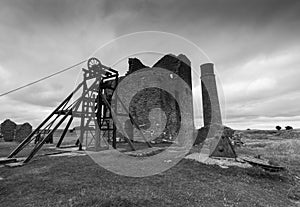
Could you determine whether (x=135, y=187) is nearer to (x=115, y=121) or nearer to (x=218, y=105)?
(x=115, y=121)

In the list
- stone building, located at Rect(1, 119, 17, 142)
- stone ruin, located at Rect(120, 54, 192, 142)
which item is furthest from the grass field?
stone building, located at Rect(1, 119, 17, 142)

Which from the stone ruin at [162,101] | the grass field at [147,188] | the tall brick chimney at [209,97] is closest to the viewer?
the grass field at [147,188]

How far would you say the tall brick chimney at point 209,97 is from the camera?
19256 mm

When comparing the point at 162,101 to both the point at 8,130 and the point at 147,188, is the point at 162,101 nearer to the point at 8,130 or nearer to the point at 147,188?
the point at 147,188

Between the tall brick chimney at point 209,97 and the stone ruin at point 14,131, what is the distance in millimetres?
23151

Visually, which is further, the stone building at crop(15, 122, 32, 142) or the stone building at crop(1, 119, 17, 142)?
the stone building at crop(1, 119, 17, 142)

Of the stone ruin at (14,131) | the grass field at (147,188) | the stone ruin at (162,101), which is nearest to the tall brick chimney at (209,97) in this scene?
the stone ruin at (162,101)

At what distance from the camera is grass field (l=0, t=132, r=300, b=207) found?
3.64 meters

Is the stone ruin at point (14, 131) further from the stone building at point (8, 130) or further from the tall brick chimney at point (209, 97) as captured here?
the tall brick chimney at point (209, 97)

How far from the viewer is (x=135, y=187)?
14.7 ft

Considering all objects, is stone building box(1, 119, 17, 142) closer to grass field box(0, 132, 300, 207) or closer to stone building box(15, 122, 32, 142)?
stone building box(15, 122, 32, 142)

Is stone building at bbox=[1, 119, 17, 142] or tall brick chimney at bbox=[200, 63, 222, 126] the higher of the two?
tall brick chimney at bbox=[200, 63, 222, 126]

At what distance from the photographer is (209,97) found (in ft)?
66.0

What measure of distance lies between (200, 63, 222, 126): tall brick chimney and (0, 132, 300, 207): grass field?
12817 mm
